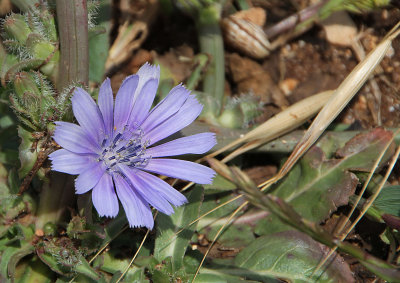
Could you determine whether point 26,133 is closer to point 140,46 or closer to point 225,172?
point 225,172

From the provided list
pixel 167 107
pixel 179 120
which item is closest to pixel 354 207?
pixel 179 120

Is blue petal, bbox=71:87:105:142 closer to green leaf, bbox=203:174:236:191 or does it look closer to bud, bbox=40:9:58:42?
bud, bbox=40:9:58:42

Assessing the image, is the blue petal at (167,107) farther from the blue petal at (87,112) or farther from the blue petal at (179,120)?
A: the blue petal at (87,112)

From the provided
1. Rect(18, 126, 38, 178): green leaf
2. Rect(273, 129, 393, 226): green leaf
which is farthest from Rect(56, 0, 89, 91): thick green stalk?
Rect(273, 129, 393, 226): green leaf

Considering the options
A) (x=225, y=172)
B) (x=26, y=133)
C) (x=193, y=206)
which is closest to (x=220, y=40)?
(x=225, y=172)

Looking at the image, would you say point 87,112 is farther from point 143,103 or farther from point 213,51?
point 213,51
